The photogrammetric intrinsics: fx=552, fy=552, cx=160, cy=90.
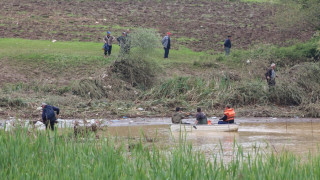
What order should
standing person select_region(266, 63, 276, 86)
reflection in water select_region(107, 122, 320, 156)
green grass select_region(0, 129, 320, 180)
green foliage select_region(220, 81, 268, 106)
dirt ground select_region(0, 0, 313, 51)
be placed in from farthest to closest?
dirt ground select_region(0, 0, 313, 51)
green foliage select_region(220, 81, 268, 106)
standing person select_region(266, 63, 276, 86)
reflection in water select_region(107, 122, 320, 156)
green grass select_region(0, 129, 320, 180)

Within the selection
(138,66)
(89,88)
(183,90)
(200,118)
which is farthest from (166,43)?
(200,118)

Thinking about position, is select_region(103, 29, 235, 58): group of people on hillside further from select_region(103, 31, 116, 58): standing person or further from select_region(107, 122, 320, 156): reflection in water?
select_region(107, 122, 320, 156): reflection in water

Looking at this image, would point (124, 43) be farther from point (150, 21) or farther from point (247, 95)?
point (150, 21)

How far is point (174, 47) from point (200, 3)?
58.0 ft

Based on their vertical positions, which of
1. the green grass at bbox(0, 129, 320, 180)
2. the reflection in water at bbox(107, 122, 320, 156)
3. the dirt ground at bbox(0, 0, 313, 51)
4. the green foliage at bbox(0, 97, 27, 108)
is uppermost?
the dirt ground at bbox(0, 0, 313, 51)

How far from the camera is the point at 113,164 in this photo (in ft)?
36.3

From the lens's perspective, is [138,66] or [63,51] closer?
[138,66]

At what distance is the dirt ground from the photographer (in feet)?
137

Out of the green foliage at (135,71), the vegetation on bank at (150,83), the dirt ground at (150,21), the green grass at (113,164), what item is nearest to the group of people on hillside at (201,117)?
the vegetation on bank at (150,83)

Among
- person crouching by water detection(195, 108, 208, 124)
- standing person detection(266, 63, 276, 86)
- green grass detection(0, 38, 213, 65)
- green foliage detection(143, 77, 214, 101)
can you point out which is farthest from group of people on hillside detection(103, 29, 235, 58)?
person crouching by water detection(195, 108, 208, 124)

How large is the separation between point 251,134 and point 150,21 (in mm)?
25526

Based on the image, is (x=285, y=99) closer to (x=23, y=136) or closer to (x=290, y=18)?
(x=290, y=18)

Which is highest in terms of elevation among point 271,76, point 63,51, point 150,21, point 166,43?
point 150,21

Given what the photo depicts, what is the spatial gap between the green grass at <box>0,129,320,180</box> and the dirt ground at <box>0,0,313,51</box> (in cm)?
2825
